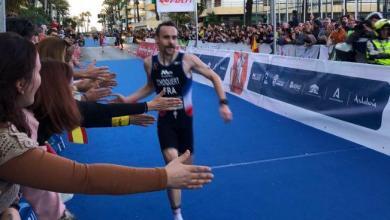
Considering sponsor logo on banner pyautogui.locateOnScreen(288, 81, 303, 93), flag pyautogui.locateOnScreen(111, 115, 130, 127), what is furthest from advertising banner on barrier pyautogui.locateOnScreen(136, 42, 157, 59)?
flag pyautogui.locateOnScreen(111, 115, 130, 127)

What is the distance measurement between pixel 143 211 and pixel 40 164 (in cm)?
325

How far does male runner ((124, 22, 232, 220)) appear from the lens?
4.50 m

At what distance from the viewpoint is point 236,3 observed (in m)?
74.2

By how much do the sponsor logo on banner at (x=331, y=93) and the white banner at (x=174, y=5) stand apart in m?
7.74

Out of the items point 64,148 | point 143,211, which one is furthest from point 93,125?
point 64,148

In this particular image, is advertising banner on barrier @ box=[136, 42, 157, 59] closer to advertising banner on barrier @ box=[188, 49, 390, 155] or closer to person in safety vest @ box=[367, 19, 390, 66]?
advertising banner on barrier @ box=[188, 49, 390, 155]

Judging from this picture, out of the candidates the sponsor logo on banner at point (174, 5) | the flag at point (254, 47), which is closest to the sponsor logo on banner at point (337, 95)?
the sponsor logo on banner at point (174, 5)

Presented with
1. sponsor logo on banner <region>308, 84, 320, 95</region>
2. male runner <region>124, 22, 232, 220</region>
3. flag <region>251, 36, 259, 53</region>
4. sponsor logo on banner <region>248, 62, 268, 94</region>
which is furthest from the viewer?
flag <region>251, 36, 259, 53</region>

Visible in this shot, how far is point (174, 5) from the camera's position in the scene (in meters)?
17.7

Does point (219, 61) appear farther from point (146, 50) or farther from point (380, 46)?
point (146, 50)

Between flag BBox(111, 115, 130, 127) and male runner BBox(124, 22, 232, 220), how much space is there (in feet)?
3.99

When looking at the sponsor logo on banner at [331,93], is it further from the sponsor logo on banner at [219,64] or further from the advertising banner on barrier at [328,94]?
the sponsor logo on banner at [219,64]

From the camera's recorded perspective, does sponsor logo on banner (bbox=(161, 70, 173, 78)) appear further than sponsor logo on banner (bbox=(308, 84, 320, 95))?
No

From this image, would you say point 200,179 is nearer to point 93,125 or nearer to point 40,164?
point 40,164
